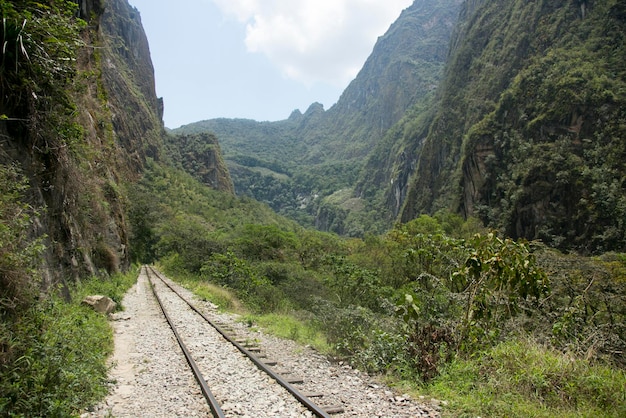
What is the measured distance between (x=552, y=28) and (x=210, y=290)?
8116 cm

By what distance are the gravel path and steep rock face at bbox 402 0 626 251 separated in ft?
137

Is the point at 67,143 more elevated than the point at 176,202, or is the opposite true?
the point at 176,202

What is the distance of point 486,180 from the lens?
207 ft

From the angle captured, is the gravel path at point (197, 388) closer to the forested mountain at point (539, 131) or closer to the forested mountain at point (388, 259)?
the forested mountain at point (388, 259)

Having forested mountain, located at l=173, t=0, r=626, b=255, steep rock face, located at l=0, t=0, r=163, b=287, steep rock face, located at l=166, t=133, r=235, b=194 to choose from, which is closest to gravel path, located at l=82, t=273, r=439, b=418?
steep rock face, located at l=0, t=0, r=163, b=287

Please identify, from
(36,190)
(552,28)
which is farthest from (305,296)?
(552,28)

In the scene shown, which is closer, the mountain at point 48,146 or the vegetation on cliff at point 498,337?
the vegetation on cliff at point 498,337

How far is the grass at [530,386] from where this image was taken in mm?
4809

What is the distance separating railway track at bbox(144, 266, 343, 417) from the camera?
522cm

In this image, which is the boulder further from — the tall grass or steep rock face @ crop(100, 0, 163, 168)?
steep rock face @ crop(100, 0, 163, 168)

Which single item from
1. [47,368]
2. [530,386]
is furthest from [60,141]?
[530,386]

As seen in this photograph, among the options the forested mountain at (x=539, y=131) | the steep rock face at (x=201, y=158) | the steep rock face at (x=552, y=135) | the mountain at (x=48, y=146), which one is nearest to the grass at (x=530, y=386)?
the mountain at (x=48, y=146)

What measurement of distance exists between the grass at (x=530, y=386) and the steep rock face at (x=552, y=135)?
135 ft

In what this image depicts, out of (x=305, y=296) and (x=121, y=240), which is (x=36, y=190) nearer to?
(x=305, y=296)
